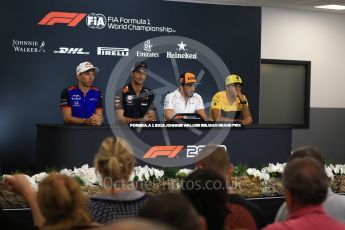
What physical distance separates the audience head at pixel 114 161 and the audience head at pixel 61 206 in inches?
26.9

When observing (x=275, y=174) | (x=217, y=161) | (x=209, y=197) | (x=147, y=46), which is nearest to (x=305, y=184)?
(x=209, y=197)

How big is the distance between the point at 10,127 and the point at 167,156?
277cm

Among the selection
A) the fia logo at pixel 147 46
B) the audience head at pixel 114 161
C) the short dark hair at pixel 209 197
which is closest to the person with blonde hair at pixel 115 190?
the audience head at pixel 114 161

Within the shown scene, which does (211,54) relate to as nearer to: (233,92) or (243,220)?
(233,92)

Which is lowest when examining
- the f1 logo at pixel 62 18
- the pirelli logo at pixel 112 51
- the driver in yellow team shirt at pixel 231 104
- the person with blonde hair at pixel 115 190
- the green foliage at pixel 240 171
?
the green foliage at pixel 240 171

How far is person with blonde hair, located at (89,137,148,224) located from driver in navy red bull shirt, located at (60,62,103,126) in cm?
414

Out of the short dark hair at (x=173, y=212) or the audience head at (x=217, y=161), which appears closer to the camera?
the short dark hair at (x=173, y=212)

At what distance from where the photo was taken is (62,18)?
8.98m

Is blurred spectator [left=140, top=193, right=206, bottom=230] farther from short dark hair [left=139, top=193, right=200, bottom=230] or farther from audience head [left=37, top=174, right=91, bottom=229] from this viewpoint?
audience head [left=37, top=174, right=91, bottom=229]

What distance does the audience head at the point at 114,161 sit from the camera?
2912 millimetres

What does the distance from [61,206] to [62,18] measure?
7122 millimetres

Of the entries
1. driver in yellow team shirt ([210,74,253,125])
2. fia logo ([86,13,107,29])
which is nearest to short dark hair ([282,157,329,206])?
driver in yellow team shirt ([210,74,253,125])

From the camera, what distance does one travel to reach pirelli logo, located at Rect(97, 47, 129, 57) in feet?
30.3

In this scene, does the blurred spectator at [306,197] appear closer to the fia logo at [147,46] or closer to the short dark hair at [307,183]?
the short dark hair at [307,183]
